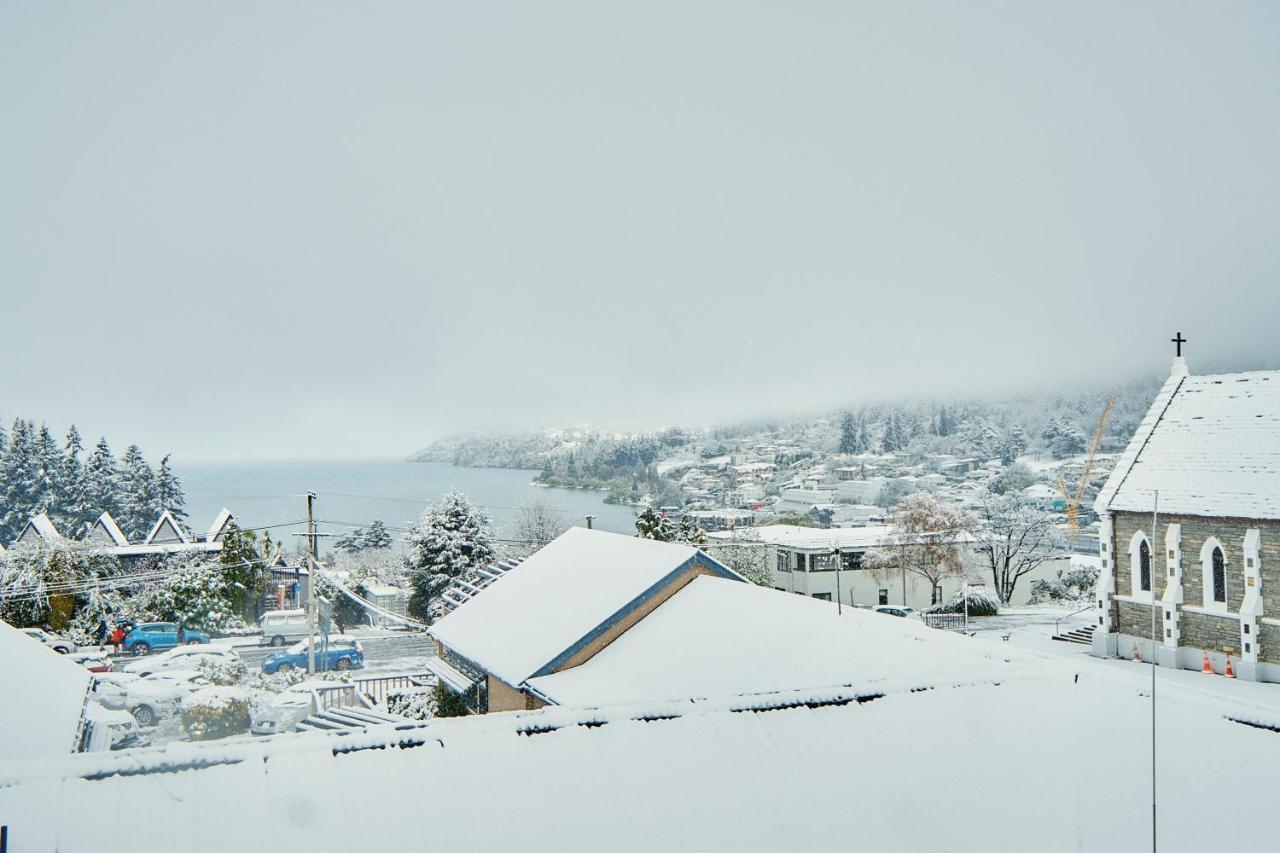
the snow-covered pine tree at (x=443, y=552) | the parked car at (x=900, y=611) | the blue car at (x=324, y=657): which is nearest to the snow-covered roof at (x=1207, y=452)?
the parked car at (x=900, y=611)

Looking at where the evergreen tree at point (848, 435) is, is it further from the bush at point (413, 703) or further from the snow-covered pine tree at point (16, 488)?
the bush at point (413, 703)

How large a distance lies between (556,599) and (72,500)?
44.7 meters

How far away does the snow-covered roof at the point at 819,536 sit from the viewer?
48.0 m

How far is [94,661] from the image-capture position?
2892 cm

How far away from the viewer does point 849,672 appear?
13.2 m

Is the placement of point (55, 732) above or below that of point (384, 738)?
below

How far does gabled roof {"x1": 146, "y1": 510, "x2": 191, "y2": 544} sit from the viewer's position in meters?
48.6

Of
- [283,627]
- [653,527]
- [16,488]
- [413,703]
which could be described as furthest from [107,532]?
[413,703]

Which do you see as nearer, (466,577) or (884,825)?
(884,825)

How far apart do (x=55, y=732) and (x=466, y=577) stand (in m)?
29.7

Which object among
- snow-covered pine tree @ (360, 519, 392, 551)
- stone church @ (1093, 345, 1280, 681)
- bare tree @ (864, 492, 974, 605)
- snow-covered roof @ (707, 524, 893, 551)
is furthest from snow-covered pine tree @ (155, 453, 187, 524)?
stone church @ (1093, 345, 1280, 681)

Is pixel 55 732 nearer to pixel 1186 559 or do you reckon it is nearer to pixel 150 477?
pixel 1186 559

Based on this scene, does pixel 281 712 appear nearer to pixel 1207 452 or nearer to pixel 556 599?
pixel 556 599

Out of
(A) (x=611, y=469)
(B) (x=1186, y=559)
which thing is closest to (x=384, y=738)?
(B) (x=1186, y=559)
